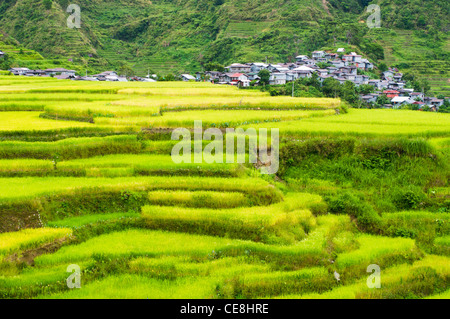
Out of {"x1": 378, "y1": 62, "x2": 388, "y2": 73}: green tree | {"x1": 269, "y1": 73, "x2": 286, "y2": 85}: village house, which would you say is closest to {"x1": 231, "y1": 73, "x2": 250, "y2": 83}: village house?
{"x1": 269, "y1": 73, "x2": 286, "y2": 85}: village house

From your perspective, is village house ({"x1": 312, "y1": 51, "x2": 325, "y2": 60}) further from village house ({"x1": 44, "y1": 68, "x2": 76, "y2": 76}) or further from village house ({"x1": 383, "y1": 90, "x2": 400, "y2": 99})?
village house ({"x1": 44, "y1": 68, "x2": 76, "y2": 76})

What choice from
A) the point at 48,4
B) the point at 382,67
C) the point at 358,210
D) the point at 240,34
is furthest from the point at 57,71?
the point at 358,210

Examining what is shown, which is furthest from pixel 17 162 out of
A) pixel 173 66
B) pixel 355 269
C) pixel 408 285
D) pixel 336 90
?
pixel 173 66

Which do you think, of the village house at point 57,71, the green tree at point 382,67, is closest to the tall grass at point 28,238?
the village house at point 57,71

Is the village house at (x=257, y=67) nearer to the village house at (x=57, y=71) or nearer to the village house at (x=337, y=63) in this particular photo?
the village house at (x=337, y=63)

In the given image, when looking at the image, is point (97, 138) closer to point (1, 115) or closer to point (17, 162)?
point (17, 162)

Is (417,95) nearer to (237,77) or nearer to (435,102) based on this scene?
(435,102)
